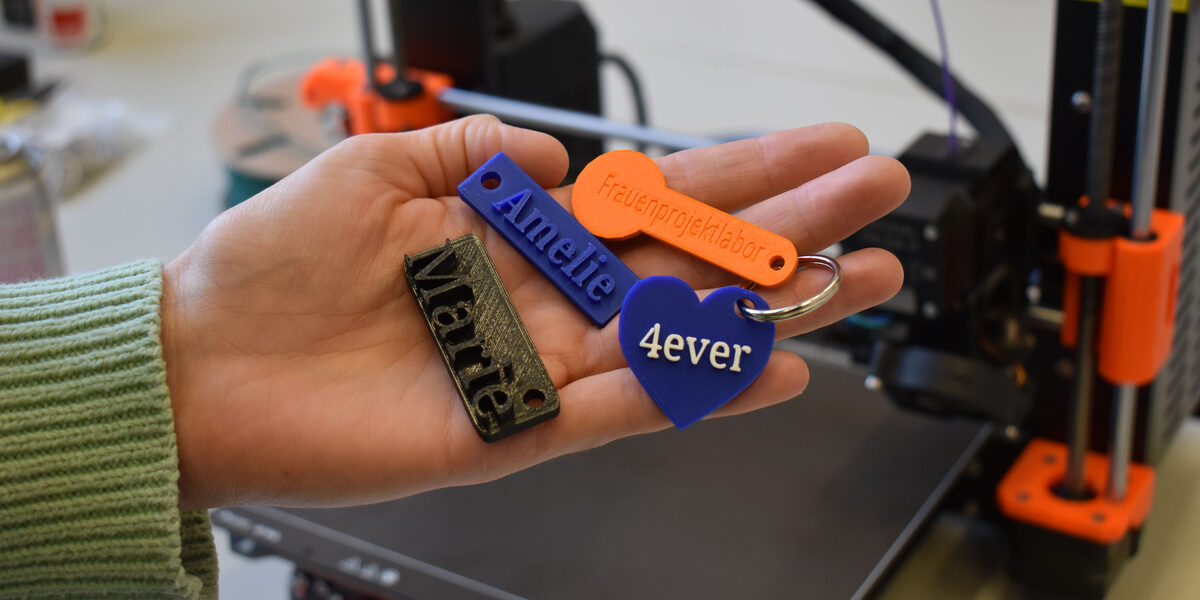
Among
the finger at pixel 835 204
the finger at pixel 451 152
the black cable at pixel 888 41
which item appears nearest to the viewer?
the finger at pixel 835 204

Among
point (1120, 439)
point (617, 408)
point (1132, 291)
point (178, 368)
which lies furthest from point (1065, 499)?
point (178, 368)

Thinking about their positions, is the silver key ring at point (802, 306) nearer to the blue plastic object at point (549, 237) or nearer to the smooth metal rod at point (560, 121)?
the blue plastic object at point (549, 237)

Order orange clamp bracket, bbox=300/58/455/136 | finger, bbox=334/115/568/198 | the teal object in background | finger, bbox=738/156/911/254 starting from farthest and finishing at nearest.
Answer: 1. the teal object in background
2. orange clamp bracket, bbox=300/58/455/136
3. finger, bbox=334/115/568/198
4. finger, bbox=738/156/911/254

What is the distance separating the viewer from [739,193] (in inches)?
29.1

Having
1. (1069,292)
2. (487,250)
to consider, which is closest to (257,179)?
(487,250)

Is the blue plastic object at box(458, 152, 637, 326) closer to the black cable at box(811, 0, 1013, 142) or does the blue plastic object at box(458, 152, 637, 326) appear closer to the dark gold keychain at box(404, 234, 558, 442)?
the dark gold keychain at box(404, 234, 558, 442)

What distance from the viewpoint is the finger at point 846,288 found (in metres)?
0.66

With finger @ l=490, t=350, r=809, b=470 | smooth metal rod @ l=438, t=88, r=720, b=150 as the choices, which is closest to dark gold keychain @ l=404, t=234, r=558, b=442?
finger @ l=490, t=350, r=809, b=470

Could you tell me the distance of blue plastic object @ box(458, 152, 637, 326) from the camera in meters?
0.72

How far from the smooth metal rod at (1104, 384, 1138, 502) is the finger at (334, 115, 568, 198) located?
43 cm

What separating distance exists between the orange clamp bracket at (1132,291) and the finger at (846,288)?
19cm

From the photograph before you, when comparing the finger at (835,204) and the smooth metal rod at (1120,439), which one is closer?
the finger at (835,204)

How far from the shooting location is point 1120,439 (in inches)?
33.1

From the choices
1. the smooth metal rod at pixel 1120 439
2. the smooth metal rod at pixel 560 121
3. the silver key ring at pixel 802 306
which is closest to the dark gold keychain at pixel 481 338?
the silver key ring at pixel 802 306
